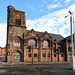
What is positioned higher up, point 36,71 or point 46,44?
point 46,44

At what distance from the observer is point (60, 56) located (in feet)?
129

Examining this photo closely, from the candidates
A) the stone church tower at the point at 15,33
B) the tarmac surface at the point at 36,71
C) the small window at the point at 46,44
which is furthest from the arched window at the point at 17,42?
the tarmac surface at the point at 36,71

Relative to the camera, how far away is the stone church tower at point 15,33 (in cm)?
3362

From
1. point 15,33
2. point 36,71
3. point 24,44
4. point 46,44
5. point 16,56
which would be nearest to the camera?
point 36,71

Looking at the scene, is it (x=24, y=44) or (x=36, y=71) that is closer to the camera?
(x=36, y=71)

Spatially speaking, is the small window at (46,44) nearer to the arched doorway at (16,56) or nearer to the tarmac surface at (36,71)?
the arched doorway at (16,56)

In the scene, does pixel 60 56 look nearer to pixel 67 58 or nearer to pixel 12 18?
pixel 67 58

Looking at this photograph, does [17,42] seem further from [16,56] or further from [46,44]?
[46,44]

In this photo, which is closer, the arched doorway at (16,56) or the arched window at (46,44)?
the arched doorway at (16,56)

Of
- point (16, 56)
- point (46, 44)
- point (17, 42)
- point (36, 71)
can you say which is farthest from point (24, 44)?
point (36, 71)

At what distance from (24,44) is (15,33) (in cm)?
511

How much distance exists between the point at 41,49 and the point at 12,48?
35.2ft

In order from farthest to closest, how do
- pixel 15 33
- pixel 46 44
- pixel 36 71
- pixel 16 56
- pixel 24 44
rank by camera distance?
pixel 46 44, pixel 15 33, pixel 24 44, pixel 16 56, pixel 36 71

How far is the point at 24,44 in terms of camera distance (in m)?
34.7
